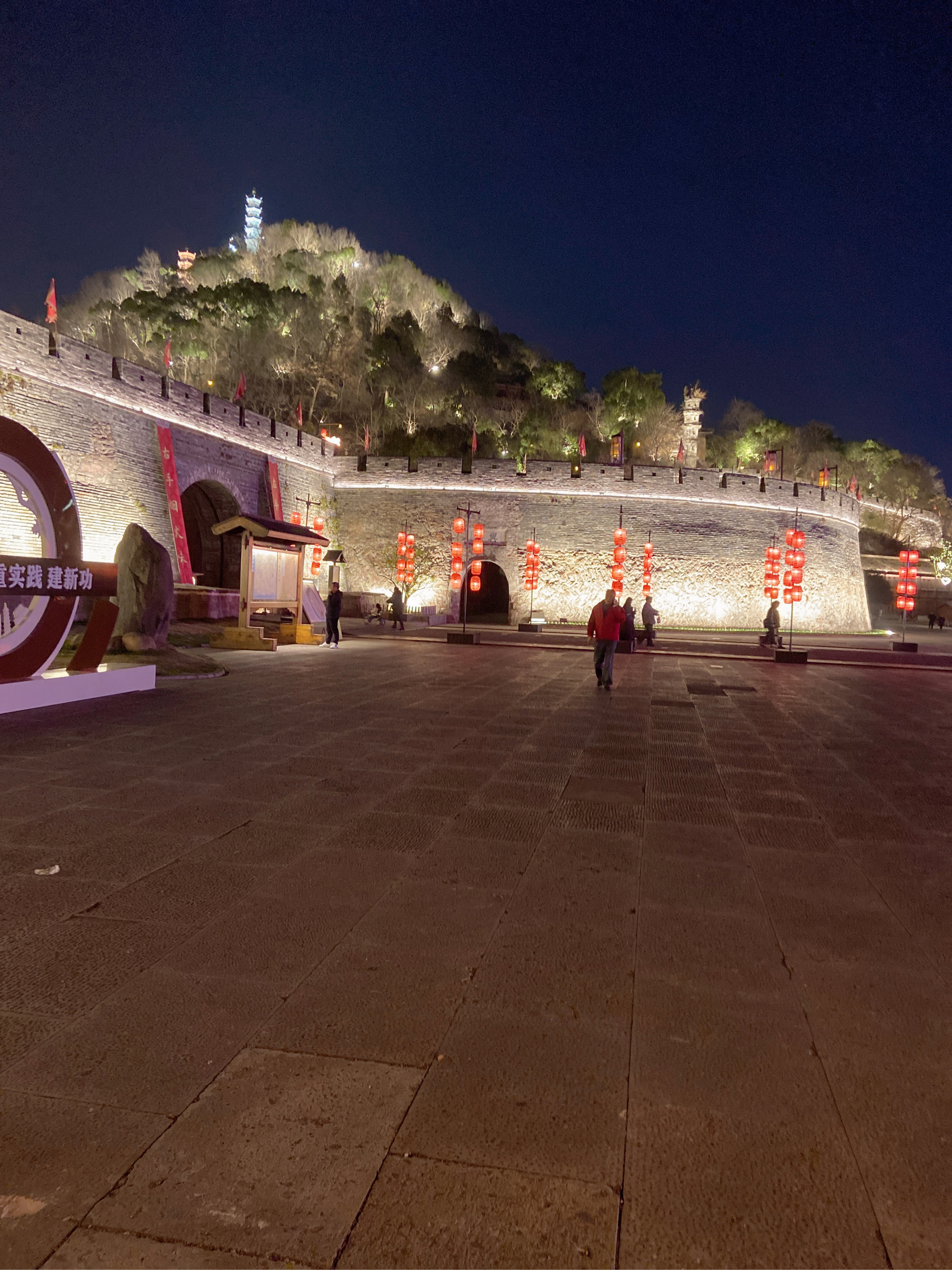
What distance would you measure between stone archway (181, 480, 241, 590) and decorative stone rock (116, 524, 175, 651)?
9802mm

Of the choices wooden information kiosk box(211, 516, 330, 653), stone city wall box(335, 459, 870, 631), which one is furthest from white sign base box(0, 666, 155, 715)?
stone city wall box(335, 459, 870, 631)

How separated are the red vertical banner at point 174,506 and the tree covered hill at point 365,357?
14.1 m

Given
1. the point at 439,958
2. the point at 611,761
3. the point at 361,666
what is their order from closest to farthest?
1. the point at 439,958
2. the point at 611,761
3. the point at 361,666

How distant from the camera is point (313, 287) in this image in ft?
112

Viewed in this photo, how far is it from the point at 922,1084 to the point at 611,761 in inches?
132

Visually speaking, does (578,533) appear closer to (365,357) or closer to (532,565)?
(532,565)

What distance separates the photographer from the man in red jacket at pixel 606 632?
888 centimetres

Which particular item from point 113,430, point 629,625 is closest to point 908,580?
point 629,625

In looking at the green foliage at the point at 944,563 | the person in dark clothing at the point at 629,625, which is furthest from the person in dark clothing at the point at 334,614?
the green foliage at the point at 944,563

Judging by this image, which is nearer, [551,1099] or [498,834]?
[551,1099]

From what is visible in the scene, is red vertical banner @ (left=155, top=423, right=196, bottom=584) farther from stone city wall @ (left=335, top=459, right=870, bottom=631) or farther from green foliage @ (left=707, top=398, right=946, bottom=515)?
green foliage @ (left=707, top=398, right=946, bottom=515)

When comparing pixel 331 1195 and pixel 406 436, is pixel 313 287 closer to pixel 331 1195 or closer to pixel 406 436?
pixel 406 436

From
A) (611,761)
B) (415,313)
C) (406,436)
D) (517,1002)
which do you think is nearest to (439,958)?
(517,1002)

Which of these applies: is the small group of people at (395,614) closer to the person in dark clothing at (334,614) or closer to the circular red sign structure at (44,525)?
the person in dark clothing at (334,614)
